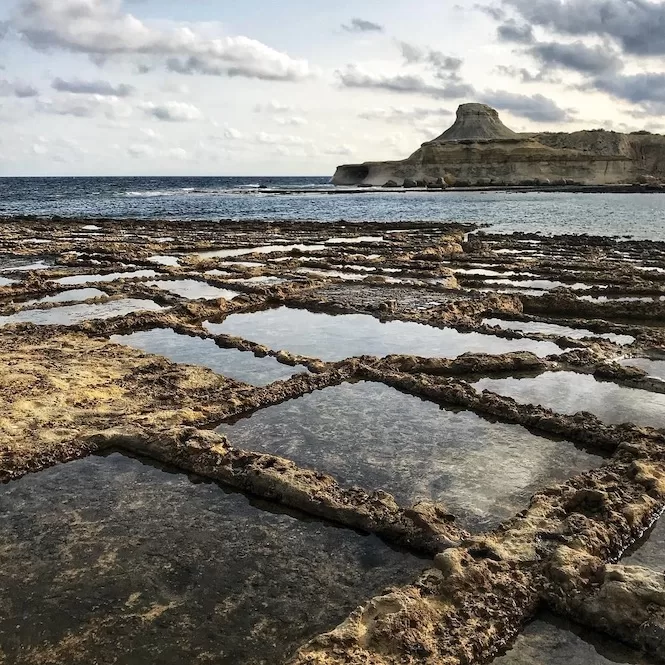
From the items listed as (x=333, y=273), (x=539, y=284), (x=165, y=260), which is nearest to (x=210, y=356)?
(x=333, y=273)

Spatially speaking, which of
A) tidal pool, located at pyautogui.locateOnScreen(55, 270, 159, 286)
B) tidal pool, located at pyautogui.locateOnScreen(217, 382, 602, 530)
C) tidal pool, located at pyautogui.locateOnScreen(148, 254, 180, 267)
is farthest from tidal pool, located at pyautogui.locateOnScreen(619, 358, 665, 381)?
tidal pool, located at pyautogui.locateOnScreen(148, 254, 180, 267)

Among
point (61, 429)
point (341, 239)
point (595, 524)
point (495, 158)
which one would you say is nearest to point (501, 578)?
point (595, 524)

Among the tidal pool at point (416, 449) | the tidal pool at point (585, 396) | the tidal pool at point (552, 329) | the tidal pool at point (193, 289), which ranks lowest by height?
the tidal pool at point (416, 449)

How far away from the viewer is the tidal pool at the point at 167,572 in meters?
3.73

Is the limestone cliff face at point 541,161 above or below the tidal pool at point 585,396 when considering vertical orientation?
above

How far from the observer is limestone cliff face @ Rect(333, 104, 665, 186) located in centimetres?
11138

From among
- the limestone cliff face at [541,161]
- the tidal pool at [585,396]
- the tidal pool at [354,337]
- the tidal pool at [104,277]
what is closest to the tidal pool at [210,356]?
the tidal pool at [354,337]

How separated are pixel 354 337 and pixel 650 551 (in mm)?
6793

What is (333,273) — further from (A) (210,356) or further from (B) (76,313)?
(A) (210,356)

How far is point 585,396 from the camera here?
7.98 meters

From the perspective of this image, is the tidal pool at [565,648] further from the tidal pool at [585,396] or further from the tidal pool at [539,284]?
the tidal pool at [539,284]

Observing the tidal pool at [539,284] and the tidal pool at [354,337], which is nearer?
the tidal pool at [354,337]

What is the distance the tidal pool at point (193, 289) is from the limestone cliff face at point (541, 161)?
10333 cm

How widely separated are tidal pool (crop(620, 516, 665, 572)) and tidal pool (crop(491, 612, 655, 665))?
2.91ft
